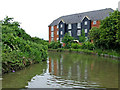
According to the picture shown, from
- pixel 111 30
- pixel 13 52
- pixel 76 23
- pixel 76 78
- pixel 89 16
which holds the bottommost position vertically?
pixel 76 78

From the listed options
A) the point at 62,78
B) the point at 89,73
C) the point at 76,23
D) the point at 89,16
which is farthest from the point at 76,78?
the point at 76,23

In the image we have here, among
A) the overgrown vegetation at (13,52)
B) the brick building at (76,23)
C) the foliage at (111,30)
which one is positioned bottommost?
the overgrown vegetation at (13,52)

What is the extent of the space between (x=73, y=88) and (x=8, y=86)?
9.59 feet

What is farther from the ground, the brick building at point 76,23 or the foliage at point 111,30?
the brick building at point 76,23

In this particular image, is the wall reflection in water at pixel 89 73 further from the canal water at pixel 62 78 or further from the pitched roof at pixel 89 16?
the pitched roof at pixel 89 16

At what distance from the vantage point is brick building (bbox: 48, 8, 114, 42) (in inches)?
1739

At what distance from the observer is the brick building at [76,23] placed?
1739 inches

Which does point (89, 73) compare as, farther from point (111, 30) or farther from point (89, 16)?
point (89, 16)

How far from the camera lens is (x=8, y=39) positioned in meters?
11.5

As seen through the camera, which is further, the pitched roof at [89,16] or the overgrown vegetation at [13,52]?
the pitched roof at [89,16]

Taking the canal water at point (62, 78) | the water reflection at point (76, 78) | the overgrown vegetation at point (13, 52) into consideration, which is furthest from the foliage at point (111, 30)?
the overgrown vegetation at point (13, 52)

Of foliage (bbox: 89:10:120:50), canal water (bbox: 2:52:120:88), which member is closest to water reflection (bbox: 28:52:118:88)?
canal water (bbox: 2:52:120:88)

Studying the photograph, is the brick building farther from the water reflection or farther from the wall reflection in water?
the water reflection

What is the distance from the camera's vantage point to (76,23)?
49.5 meters
